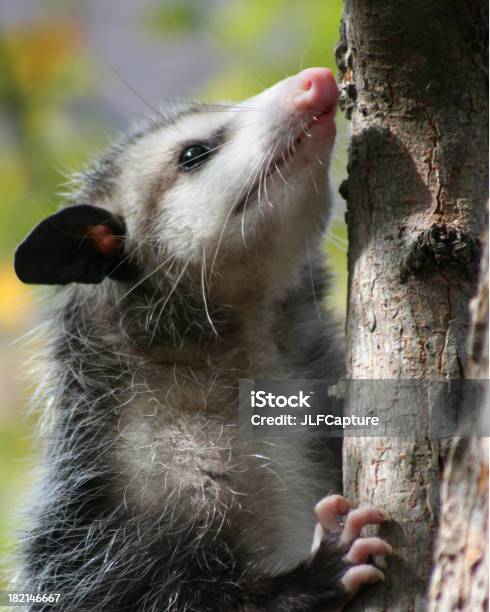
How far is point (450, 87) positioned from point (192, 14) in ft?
10.1

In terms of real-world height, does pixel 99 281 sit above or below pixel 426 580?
above

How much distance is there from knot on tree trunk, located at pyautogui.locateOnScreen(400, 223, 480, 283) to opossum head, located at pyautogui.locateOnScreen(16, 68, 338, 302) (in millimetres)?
638

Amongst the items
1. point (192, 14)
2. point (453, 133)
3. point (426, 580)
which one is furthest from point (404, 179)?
point (192, 14)

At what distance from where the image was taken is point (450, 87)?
206 cm

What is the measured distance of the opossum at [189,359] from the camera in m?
2.42

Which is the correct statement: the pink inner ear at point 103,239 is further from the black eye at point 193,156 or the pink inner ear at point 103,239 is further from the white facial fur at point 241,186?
the black eye at point 193,156

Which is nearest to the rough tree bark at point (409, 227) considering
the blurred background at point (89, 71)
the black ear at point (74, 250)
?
the black ear at point (74, 250)

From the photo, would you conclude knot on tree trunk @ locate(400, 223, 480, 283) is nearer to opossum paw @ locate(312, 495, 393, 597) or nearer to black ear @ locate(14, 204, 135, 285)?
opossum paw @ locate(312, 495, 393, 597)

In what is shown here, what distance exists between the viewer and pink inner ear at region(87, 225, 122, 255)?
279cm

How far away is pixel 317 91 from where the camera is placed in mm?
2377

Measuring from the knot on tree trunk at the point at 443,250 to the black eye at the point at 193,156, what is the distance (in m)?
1.06

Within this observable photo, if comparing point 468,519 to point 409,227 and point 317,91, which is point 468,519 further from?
point 317,91

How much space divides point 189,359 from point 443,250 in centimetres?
105

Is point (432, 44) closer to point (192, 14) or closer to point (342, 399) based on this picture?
point (342, 399)
